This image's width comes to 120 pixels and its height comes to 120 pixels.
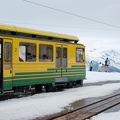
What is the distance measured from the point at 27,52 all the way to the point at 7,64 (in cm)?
171

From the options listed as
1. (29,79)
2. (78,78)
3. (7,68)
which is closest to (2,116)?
(7,68)

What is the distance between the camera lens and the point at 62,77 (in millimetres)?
22078

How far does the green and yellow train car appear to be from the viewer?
1731 centimetres

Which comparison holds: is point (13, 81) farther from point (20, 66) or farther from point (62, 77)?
point (62, 77)

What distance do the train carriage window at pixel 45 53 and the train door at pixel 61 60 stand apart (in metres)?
0.72

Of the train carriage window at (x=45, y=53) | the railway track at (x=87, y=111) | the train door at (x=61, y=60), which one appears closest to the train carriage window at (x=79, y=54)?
the train door at (x=61, y=60)

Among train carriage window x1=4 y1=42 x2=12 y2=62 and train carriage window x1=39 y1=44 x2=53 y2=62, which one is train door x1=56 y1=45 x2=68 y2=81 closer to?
train carriage window x1=39 y1=44 x2=53 y2=62

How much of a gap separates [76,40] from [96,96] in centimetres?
633

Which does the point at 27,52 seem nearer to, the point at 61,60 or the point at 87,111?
the point at 61,60

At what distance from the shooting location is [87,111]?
13.9 m

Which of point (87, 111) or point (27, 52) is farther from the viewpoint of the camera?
point (27, 52)

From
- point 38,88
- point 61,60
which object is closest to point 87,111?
point 38,88

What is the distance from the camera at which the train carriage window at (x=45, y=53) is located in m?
19.8

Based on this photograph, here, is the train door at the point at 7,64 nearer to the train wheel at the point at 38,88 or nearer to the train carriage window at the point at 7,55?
the train carriage window at the point at 7,55
